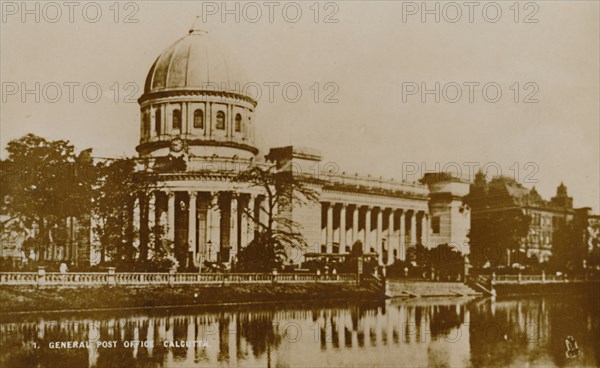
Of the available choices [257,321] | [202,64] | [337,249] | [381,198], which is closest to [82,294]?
[257,321]

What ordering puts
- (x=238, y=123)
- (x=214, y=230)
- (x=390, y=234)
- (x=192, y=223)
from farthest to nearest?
(x=390, y=234) < (x=238, y=123) < (x=214, y=230) < (x=192, y=223)

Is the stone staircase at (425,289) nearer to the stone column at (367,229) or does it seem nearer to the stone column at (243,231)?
the stone column at (243,231)

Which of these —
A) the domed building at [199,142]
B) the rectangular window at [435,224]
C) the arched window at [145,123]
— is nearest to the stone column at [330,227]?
the domed building at [199,142]

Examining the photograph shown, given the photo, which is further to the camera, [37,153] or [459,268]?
[459,268]

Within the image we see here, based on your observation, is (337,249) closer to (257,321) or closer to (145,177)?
(145,177)

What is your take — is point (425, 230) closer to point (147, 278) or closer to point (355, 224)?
point (355, 224)

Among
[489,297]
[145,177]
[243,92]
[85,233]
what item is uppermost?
[243,92]

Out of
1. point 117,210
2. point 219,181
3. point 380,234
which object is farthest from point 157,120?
point 380,234

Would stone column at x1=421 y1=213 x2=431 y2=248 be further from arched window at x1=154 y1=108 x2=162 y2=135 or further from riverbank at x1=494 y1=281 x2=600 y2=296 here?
arched window at x1=154 y1=108 x2=162 y2=135
